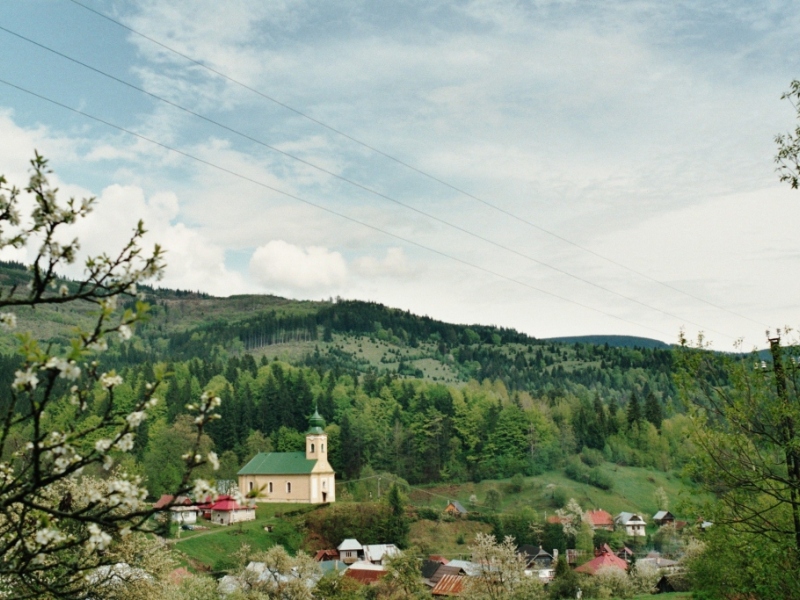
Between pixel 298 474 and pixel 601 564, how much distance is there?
40.7 m

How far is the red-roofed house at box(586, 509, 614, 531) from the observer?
81137 millimetres

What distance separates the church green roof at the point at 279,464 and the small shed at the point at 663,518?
40.2m

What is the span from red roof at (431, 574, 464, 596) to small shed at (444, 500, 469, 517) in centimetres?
2643

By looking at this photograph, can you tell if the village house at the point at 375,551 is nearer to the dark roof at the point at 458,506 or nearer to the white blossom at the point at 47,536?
the dark roof at the point at 458,506

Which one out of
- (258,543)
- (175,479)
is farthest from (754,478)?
(175,479)

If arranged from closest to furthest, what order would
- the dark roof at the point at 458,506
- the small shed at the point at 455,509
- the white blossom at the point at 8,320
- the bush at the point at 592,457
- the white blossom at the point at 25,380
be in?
the white blossom at the point at 25,380 < the white blossom at the point at 8,320 < the small shed at the point at 455,509 < the dark roof at the point at 458,506 < the bush at the point at 592,457

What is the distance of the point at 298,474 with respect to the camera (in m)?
89.6

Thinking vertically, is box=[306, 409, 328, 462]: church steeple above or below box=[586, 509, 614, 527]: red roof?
above

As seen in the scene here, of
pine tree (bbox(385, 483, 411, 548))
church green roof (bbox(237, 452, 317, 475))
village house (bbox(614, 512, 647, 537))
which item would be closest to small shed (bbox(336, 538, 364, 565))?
pine tree (bbox(385, 483, 411, 548))

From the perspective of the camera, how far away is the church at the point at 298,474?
8925 cm

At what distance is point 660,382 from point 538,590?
15772 centimetres

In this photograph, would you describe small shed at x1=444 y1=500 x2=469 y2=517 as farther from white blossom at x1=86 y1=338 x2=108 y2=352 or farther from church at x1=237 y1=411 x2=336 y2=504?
white blossom at x1=86 y1=338 x2=108 y2=352

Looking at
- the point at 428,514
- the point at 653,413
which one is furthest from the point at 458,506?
the point at 653,413

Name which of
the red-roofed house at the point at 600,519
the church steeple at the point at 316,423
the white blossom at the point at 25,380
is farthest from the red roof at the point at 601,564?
the white blossom at the point at 25,380
